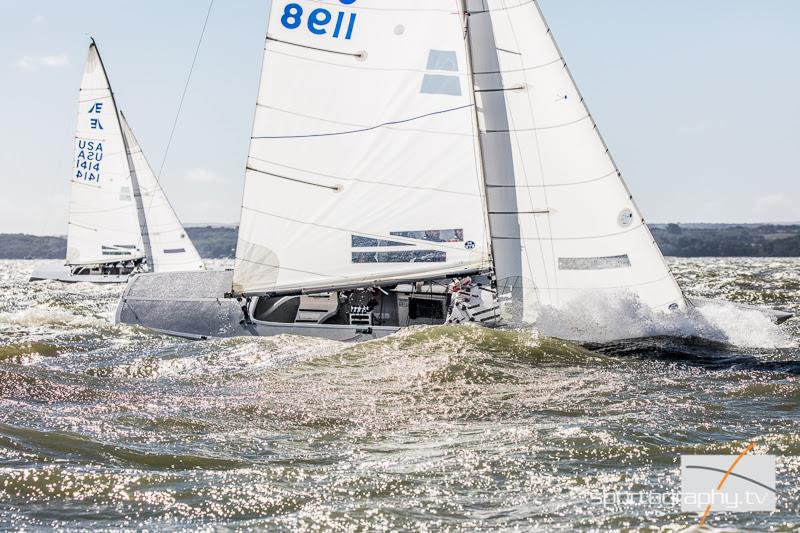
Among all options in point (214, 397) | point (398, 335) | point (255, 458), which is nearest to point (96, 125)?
point (398, 335)

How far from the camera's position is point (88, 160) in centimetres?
3484

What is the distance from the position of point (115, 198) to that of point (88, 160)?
1726 mm

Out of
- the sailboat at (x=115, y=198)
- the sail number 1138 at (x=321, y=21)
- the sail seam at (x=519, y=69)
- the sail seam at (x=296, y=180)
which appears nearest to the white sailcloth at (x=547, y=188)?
the sail seam at (x=519, y=69)

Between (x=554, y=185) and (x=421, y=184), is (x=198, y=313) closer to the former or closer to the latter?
(x=421, y=184)

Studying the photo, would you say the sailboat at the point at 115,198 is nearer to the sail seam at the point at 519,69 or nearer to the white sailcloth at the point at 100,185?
the white sailcloth at the point at 100,185

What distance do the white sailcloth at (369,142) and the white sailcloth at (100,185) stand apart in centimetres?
2158

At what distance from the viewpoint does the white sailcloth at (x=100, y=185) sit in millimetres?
34094

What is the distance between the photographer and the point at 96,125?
113 feet

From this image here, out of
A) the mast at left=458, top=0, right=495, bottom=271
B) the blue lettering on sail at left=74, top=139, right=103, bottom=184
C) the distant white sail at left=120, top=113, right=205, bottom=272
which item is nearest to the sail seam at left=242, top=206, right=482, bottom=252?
the mast at left=458, top=0, right=495, bottom=271

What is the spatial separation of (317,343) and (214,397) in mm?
3795

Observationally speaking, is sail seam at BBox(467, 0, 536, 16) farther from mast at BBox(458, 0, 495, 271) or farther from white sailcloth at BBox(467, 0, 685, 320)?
mast at BBox(458, 0, 495, 271)

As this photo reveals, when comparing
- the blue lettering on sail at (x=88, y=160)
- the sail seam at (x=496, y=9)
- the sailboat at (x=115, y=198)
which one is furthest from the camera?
the blue lettering on sail at (x=88, y=160)

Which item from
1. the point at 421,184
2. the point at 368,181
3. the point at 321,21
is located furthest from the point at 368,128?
the point at 321,21

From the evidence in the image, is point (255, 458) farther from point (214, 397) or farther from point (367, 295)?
point (367, 295)
